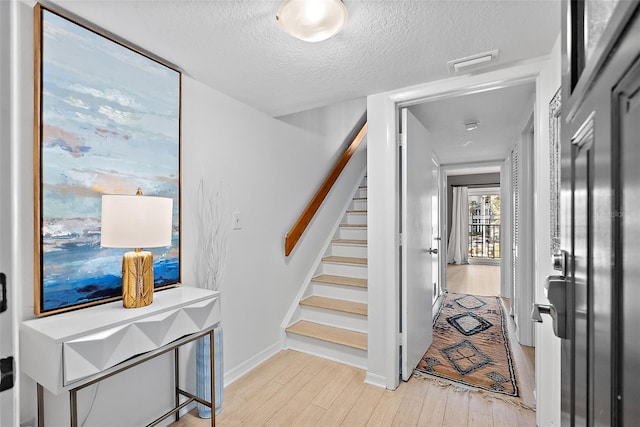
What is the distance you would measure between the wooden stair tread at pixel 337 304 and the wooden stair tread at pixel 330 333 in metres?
0.17

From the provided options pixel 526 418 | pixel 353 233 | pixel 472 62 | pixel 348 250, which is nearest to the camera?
pixel 472 62

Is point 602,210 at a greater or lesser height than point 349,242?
greater

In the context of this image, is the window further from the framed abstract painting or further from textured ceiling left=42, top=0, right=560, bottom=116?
the framed abstract painting

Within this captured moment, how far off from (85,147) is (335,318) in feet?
7.42

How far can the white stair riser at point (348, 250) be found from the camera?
343cm

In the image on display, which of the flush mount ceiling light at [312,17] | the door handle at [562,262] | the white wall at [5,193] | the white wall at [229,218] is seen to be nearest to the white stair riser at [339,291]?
the white wall at [229,218]

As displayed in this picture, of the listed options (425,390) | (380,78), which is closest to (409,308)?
(425,390)

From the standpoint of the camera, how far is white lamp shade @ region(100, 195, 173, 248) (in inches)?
52.1

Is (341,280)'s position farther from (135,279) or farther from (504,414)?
(135,279)

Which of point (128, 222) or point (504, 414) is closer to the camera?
point (128, 222)

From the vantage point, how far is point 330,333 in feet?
8.96

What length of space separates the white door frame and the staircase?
255 mm

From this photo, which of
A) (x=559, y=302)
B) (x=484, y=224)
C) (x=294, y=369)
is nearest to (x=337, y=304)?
(x=294, y=369)

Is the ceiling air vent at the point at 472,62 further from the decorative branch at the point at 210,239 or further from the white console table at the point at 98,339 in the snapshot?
the white console table at the point at 98,339
